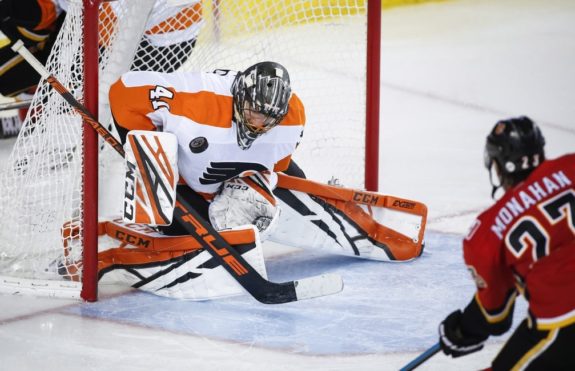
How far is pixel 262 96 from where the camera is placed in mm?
2910

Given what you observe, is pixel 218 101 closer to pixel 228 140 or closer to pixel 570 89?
pixel 228 140

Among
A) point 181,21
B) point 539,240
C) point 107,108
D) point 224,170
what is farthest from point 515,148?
point 181,21

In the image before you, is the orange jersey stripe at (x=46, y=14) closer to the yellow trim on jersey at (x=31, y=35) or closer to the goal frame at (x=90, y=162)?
the yellow trim on jersey at (x=31, y=35)

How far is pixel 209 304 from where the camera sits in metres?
3.04

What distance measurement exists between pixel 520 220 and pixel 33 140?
1.87 m

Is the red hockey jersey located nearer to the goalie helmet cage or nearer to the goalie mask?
the goalie mask

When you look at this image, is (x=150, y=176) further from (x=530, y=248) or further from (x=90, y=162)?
(x=530, y=248)

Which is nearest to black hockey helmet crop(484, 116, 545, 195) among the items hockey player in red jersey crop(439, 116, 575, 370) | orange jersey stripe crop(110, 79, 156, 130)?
hockey player in red jersey crop(439, 116, 575, 370)

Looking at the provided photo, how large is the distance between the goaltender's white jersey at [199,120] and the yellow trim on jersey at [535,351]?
4.41 ft

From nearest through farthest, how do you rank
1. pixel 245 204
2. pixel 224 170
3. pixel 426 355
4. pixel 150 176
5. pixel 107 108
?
1. pixel 426 355
2. pixel 150 176
3. pixel 224 170
4. pixel 245 204
5. pixel 107 108

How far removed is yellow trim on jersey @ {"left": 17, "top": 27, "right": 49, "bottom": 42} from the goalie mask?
1.35 metres

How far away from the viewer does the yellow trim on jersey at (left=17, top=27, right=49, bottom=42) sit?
404 cm

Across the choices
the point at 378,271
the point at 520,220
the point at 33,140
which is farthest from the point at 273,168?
the point at 520,220

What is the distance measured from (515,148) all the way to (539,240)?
0.57ft
